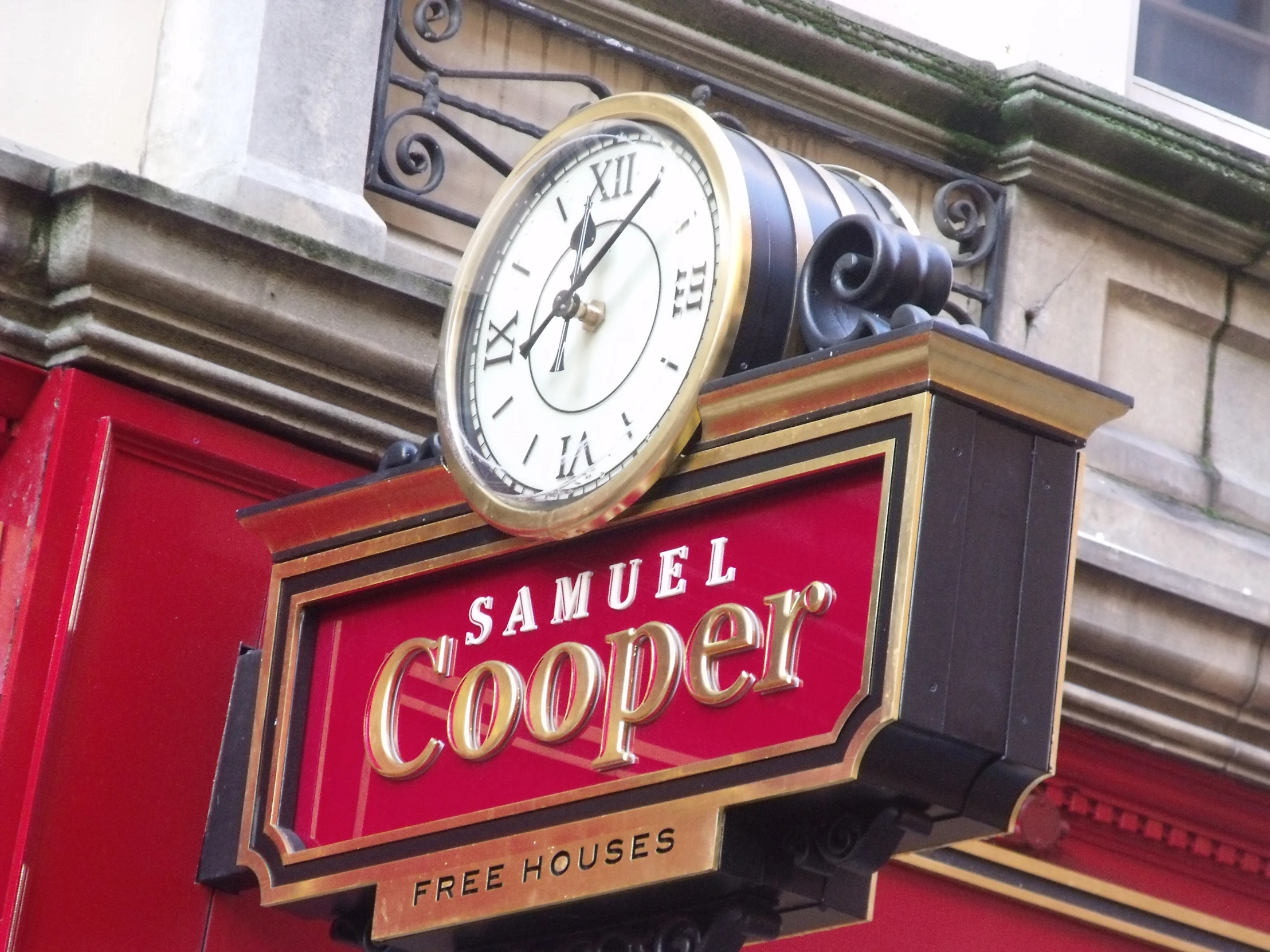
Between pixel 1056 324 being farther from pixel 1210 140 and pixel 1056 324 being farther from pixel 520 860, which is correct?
pixel 520 860

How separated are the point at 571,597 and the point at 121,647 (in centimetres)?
112

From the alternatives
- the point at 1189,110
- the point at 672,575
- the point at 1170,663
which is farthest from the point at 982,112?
the point at 672,575

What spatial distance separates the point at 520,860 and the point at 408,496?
70 centimetres

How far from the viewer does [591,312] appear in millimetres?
4066

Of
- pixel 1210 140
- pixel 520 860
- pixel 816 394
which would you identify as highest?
pixel 1210 140

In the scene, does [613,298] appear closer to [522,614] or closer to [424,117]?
[522,614]

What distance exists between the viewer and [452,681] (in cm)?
414

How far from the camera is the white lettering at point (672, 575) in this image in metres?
3.81

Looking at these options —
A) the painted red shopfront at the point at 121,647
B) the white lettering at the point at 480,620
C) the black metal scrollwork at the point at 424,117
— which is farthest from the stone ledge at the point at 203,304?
the white lettering at the point at 480,620

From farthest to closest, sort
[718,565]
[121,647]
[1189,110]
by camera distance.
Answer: [1189,110], [121,647], [718,565]

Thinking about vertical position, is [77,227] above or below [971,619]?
above

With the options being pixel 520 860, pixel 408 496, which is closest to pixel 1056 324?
pixel 408 496

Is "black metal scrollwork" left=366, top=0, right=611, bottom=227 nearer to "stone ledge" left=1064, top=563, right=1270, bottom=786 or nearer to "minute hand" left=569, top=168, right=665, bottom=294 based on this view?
"minute hand" left=569, top=168, right=665, bottom=294

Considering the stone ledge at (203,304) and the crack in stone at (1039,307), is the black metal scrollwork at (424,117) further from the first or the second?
the crack in stone at (1039,307)
